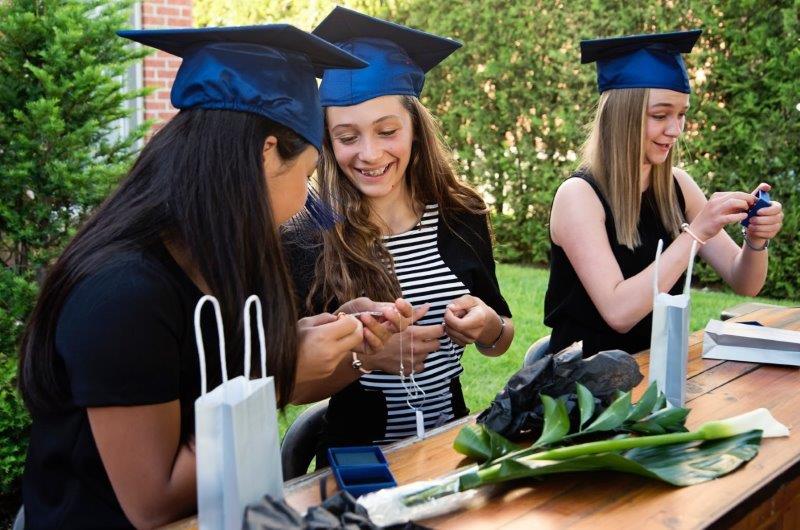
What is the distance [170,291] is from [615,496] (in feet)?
3.05

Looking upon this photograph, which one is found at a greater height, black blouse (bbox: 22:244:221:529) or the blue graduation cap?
the blue graduation cap

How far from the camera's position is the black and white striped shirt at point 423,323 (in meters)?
2.81

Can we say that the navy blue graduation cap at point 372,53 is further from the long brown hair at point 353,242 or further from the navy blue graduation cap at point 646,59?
the navy blue graduation cap at point 646,59

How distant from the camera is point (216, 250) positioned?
5.66ft

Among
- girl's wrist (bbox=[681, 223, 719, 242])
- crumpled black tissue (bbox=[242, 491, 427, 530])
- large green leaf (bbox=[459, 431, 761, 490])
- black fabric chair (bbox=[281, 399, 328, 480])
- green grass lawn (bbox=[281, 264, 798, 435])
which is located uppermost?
girl's wrist (bbox=[681, 223, 719, 242])

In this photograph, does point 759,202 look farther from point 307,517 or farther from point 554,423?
point 307,517

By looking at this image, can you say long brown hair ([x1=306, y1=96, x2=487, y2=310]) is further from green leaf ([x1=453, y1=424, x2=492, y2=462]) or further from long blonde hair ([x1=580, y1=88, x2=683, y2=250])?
green leaf ([x1=453, y1=424, x2=492, y2=462])

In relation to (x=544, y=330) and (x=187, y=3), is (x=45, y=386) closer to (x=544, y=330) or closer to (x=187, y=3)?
(x=544, y=330)

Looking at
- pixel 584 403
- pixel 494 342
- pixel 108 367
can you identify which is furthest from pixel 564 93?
pixel 108 367

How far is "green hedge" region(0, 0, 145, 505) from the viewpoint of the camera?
351cm

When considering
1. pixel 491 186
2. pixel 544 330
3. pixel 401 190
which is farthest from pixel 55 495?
pixel 491 186

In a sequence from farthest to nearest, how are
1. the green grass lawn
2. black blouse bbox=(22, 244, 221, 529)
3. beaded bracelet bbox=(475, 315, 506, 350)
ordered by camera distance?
the green grass lawn → beaded bracelet bbox=(475, 315, 506, 350) → black blouse bbox=(22, 244, 221, 529)

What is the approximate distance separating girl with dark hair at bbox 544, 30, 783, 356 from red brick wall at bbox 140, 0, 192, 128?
5.19 meters

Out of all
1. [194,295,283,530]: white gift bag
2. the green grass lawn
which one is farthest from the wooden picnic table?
the green grass lawn
